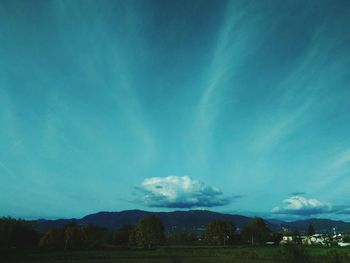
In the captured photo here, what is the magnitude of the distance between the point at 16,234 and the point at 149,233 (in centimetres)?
5400

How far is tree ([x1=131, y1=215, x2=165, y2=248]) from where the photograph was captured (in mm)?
170375

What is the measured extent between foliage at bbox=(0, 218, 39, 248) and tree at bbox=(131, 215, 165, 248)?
1689 inches

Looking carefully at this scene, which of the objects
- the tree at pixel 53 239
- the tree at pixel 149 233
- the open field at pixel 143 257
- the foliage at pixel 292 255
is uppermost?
the tree at pixel 149 233

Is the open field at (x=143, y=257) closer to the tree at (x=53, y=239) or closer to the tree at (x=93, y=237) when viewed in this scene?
the tree at (x=53, y=239)

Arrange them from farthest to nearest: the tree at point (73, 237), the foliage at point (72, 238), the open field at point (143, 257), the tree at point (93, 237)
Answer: the tree at point (93, 237), the tree at point (73, 237), the foliage at point (72, 238), the open field at point (143, 257)

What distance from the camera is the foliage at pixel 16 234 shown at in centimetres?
13400

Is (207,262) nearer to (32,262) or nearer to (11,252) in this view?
(32,262)

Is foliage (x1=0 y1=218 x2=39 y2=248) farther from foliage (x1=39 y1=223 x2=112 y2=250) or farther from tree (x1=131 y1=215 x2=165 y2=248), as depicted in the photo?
Result: tree (x1=131 y1=215 x2=165 y2=248)

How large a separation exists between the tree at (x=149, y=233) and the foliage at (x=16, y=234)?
4291 centimetres

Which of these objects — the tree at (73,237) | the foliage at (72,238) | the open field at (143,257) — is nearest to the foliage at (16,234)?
the foliage at (72,238)

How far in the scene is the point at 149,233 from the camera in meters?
171

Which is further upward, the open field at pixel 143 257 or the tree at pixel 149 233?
the tree at pixel 149 233

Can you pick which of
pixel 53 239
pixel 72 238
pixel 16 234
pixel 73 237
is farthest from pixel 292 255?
pixel 16 234

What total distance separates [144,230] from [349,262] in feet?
357
